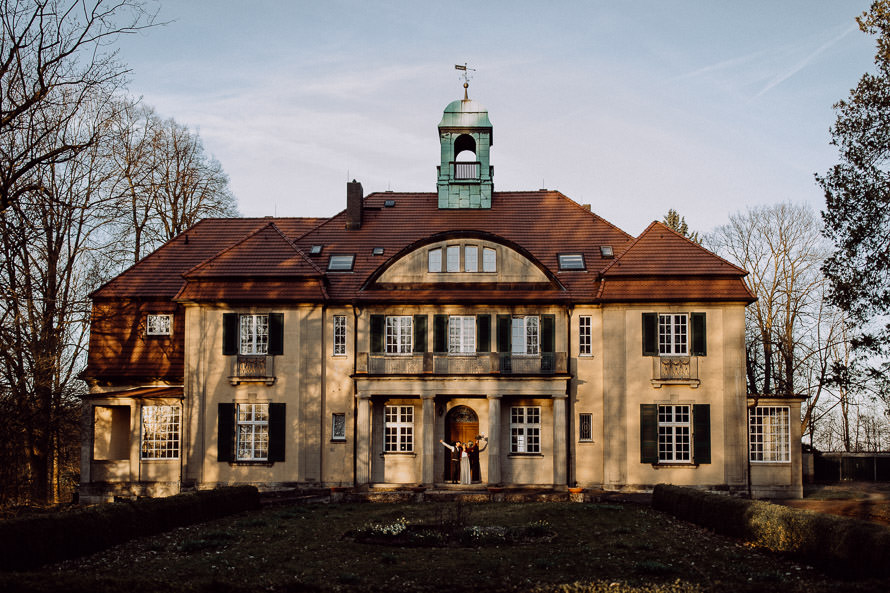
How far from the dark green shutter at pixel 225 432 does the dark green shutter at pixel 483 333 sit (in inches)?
363

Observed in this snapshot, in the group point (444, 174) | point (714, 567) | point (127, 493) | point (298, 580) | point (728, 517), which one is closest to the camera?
point (298, 580)

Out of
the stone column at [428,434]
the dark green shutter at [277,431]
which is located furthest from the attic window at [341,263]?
the stone column at [428,434]

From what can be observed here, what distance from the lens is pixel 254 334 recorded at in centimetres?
3216

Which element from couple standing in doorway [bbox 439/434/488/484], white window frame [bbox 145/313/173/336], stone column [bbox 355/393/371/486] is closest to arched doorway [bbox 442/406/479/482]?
couple standing in doorway [bbox 439/434/488/484]

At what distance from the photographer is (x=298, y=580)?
14.5 metres

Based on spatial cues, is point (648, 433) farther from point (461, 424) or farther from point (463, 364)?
point (463, 364)

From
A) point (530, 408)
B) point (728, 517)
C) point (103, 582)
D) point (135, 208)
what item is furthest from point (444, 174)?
point (103, 582)

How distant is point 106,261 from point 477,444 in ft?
55.1

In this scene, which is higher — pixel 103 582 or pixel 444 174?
pixel 444 174

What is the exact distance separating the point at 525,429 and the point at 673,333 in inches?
252

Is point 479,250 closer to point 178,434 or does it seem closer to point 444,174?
point 444,174

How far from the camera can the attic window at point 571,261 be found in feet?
111

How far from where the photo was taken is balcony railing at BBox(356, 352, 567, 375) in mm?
31234

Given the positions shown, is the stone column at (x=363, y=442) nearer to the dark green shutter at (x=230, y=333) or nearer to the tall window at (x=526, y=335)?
the dark green shutter at (x=230, y=333)
